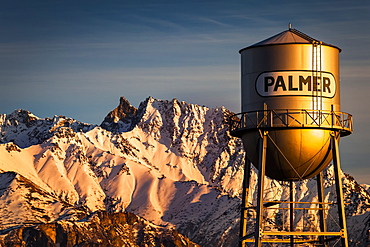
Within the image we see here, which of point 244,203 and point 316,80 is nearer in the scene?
point 316,80

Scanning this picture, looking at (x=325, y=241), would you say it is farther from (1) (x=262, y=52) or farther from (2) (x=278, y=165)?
(1) (x=262, y=52)

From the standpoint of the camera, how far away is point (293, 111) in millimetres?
63969

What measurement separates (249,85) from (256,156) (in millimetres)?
4594

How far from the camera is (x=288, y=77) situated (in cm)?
6406

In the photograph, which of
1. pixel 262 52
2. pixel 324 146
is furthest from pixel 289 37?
pixel 324 146

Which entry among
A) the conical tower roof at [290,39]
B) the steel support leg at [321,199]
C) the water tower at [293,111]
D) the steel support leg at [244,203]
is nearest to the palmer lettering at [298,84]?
the water tower at [293,111]

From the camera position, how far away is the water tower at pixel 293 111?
64.0 metres

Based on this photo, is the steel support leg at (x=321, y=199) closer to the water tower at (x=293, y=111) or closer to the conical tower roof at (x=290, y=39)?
the water tower at (x=293, y=111)

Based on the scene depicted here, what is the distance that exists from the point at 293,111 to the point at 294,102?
595 mm

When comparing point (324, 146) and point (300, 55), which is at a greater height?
point (300, 55)

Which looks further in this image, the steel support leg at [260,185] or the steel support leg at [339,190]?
the steel support leg at [339,190]

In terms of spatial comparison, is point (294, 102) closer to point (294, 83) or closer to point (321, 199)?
point (294, 83)

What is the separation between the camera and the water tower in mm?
64000

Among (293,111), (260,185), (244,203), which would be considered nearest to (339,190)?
(260,185)
